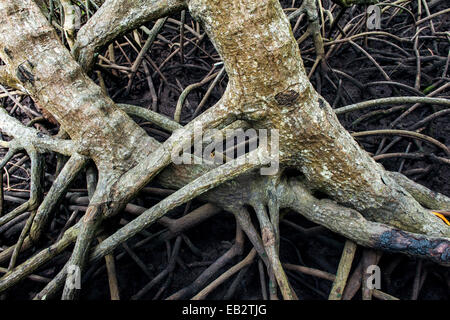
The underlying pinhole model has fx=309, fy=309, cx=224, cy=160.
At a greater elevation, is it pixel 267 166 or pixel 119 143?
pixel 119 143

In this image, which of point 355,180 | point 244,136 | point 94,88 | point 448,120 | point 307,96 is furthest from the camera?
point 448,120

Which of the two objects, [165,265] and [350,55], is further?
[350,55]

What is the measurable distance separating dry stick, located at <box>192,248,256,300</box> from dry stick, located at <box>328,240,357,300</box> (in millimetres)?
465

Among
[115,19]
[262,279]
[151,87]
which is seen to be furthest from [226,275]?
[151,87]

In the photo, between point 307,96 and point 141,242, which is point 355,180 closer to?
point 307,96

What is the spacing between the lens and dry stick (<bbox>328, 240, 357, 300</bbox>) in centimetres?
150

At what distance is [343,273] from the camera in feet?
5.03

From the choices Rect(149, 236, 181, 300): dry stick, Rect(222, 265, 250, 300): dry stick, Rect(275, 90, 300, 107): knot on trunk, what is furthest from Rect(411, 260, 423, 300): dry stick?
Rect(149, 236, 181, 300): dry stick

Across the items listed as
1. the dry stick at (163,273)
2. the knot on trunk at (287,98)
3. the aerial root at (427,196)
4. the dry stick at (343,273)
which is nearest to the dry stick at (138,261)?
the dry stick at (163,273)

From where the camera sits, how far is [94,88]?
1775 millimetres

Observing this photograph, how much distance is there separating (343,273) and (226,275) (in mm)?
617

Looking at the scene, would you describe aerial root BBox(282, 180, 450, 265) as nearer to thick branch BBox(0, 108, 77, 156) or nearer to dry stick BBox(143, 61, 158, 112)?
thick branch BBox(0, 108, 77, 156)
